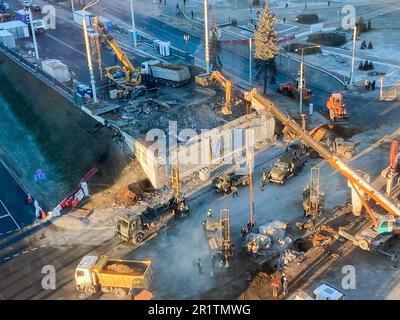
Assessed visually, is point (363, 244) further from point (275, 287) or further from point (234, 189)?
point (234, 189)

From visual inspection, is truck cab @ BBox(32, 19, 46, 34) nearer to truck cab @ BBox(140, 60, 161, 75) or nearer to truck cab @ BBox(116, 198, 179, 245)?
truck cab @ BBox(140, 60, 161, 75)

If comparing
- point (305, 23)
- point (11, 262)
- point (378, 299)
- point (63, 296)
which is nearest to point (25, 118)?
point (11, 262)

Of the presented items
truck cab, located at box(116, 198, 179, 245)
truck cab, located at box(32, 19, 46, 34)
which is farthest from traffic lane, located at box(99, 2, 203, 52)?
truck cab, located at box(116, 198, 179, 245)

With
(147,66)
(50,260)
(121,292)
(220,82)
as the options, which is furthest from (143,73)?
(121,292)

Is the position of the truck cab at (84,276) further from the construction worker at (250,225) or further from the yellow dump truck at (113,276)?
the construction worker at (250,225)
